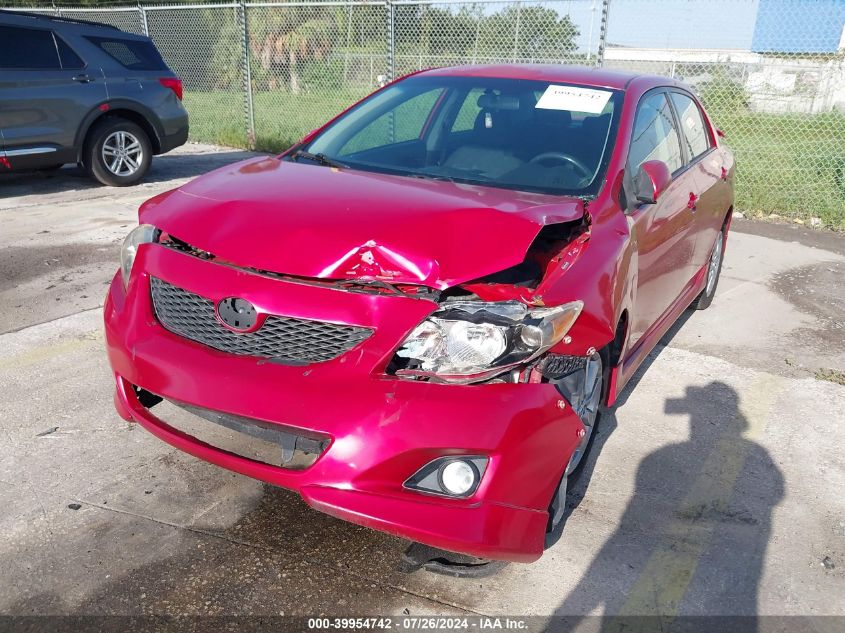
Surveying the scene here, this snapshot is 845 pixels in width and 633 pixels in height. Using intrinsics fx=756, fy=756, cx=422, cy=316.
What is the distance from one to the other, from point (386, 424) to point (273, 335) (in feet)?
1.62

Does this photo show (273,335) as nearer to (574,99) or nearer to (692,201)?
(574,99)

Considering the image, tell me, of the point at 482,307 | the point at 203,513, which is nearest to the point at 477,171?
the point at 482,307

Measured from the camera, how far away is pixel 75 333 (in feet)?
15.0

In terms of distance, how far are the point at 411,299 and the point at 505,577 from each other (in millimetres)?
1065

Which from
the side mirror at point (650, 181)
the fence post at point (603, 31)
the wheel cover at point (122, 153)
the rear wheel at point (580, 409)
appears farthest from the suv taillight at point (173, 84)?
the rear wheel at point (580, 409)

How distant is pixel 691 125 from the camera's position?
4680mm

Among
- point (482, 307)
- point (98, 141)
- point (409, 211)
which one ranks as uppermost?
point (409, 211)

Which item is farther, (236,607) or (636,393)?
(636,393)

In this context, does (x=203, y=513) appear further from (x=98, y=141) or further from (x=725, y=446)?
(x=98, y=141)

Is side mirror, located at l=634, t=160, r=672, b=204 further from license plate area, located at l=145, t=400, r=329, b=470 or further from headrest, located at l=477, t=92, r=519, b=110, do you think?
license plate area, located at l=145, t=400, r=329, b=470

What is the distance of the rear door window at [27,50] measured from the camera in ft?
25.7

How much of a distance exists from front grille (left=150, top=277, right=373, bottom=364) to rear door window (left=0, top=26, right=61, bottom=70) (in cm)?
675

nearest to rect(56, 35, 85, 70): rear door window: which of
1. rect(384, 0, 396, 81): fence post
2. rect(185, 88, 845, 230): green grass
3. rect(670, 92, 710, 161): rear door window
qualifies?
rect(384, 0, 396, 81): fence post

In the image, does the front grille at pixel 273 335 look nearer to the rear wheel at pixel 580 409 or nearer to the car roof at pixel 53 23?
the rear wheel at pixel 580 409
